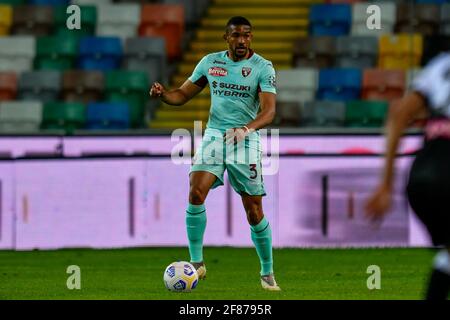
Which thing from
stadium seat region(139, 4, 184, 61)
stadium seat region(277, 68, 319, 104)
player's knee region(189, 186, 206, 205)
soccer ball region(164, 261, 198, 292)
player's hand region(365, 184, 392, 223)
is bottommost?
soccer ball region(164, 261, 198, 292)

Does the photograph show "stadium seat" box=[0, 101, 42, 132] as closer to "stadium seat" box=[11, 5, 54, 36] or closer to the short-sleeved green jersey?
"stadium seat" box=[11, 5, 54, 36]

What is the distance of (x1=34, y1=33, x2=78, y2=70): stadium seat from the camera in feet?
65.2

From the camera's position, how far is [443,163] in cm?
662

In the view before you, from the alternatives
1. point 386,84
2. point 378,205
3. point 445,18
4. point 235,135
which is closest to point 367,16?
point 445,18

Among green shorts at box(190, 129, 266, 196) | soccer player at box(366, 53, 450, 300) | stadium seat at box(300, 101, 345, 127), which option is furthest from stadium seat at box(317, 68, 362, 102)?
soccer player at box(366, 53, 450, 300)

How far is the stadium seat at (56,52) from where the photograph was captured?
1988 centimetres

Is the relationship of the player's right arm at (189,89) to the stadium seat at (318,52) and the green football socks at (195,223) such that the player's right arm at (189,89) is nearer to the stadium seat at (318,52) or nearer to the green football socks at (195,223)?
the green football socks at (195,223)

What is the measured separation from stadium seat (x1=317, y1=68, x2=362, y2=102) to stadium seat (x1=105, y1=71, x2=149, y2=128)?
239 centimetres

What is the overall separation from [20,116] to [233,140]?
8183mm

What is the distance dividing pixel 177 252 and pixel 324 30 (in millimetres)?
5724

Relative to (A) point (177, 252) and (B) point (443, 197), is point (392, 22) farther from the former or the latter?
(B) point (443, 197)
